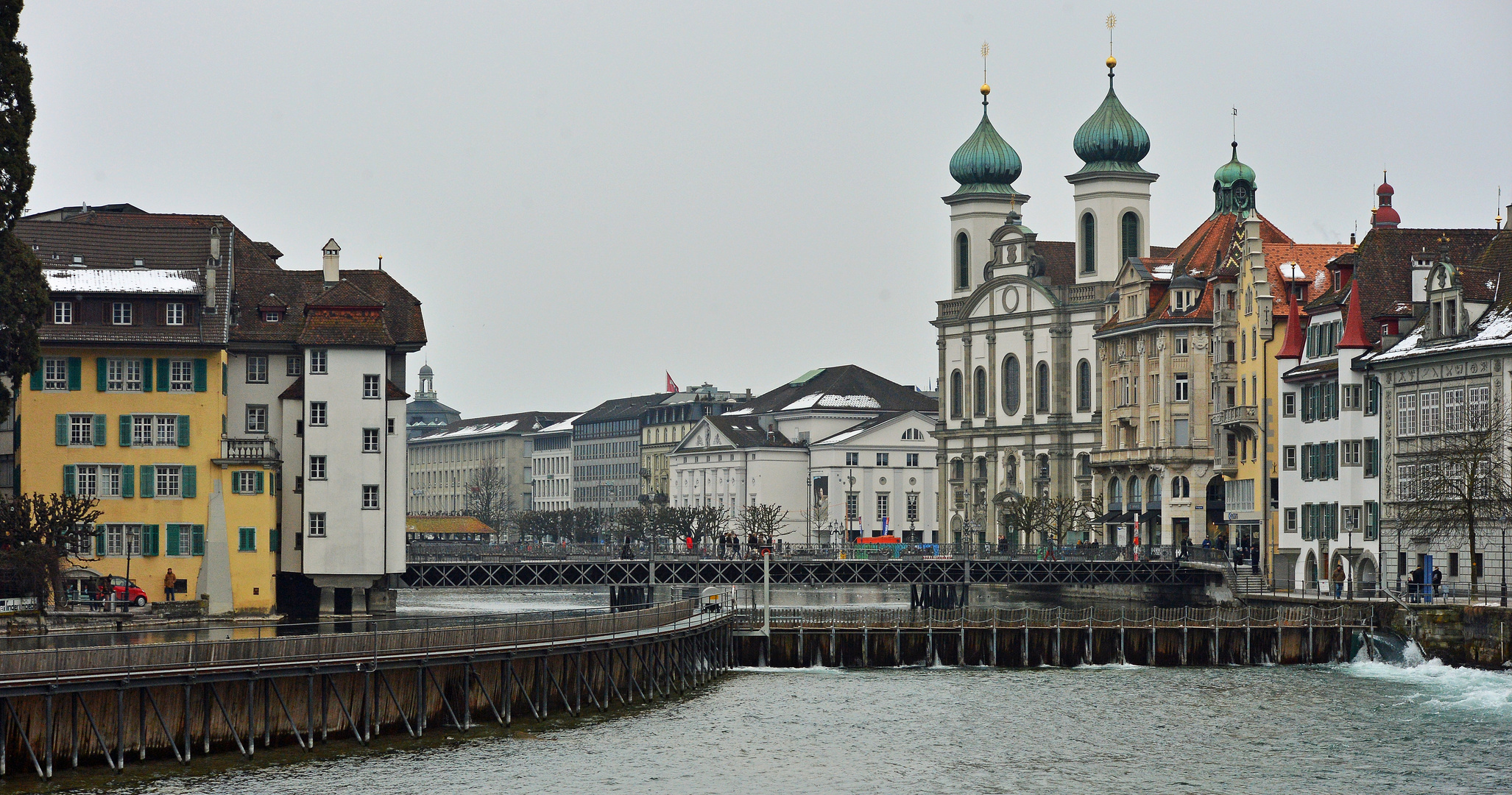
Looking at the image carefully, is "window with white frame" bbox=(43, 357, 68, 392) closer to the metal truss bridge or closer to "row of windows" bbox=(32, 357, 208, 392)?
"row of windows" bbox=(32, 357, 208, 392)

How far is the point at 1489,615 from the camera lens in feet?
257

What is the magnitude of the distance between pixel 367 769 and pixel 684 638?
2432 centimetres

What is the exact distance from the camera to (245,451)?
307ft

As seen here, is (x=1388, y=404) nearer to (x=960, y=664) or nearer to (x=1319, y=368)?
(x=1319, y=368)

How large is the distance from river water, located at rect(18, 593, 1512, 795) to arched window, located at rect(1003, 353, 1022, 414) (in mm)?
93916

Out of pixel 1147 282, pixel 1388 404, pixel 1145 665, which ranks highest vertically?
pixel 1147 282

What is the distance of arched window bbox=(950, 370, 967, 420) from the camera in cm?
18325

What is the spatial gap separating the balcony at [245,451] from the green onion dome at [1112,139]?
294 feet

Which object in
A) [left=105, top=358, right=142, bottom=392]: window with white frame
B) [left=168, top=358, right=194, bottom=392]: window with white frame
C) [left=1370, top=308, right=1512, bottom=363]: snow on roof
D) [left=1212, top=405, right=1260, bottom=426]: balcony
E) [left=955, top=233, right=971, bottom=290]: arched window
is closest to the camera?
[left=1370, top=308, right=1512, bottom=363]: snow on roof

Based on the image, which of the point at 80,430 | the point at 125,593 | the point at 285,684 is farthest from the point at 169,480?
the point at 285,684

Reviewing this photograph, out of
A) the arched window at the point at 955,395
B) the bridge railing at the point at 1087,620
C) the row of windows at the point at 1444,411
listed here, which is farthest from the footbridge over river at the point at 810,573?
the arched window at the point at 955,395

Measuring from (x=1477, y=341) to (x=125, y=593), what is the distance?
158 feet

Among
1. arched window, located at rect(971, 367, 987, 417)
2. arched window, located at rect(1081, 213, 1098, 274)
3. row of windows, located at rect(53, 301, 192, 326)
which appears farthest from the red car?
arched window, located at rect(971, 367, 987, 417)

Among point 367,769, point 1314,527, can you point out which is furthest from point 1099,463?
point 367,769
